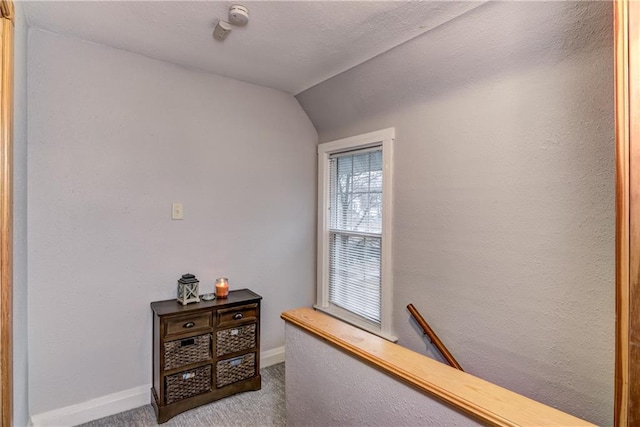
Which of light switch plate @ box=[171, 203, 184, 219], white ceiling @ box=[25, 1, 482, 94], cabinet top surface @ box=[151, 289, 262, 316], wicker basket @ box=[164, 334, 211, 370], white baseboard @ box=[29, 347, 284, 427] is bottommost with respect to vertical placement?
white baseboard @ box=[29, 347, 284, 427]

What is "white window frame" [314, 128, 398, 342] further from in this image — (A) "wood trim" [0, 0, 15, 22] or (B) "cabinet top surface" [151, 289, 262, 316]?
(A) "wood trim" [0, 0, 15, 22]

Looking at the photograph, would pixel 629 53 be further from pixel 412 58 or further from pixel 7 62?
pixel 7 62

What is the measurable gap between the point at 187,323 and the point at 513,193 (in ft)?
7.23

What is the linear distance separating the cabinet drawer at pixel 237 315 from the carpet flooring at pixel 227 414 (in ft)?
1.81

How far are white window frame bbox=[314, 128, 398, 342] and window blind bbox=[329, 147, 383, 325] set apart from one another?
48 mm

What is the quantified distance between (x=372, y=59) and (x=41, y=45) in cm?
207

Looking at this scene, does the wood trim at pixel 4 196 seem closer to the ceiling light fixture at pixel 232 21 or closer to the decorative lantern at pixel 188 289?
the ceiling light fixture at pixel 232 21

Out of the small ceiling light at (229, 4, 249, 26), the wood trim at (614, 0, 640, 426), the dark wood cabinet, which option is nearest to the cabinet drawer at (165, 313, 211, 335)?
the dark wood cabinet

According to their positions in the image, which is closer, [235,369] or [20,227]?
[20,227]

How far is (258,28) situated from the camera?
190 cm

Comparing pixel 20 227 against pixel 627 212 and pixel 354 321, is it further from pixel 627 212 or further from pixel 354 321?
pixel 627 212

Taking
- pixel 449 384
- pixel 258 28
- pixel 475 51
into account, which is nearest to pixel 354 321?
pixel 449 384

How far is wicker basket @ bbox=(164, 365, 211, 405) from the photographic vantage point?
2.15 m

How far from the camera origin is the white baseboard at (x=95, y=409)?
1.99 meters
